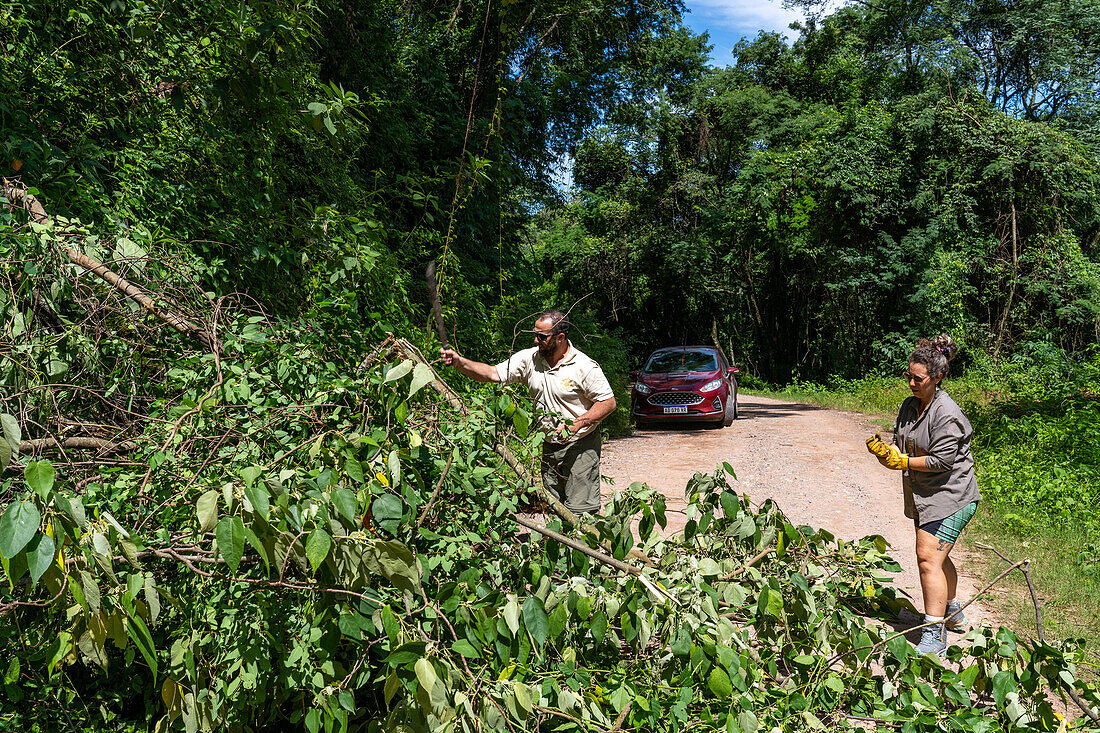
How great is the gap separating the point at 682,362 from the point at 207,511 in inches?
517

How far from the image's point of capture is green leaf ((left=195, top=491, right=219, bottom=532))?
1.67 meters

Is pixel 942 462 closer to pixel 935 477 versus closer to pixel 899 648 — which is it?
pixel 935 477

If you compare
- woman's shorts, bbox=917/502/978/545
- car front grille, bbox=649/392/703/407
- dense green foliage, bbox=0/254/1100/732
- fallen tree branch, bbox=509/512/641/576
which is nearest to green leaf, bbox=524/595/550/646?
dense green foliage, bbox=0/254/1100/732

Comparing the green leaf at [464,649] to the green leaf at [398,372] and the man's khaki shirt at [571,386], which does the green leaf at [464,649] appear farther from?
the man's khaki shirt at [571,386]

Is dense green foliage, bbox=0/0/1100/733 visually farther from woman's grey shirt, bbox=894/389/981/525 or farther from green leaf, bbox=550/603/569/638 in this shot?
woman's grey shirt, bbox=894/389/981/525

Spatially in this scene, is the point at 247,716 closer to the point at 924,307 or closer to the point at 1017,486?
the point at 1017,486

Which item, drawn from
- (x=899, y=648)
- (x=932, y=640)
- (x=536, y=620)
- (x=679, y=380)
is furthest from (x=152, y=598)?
(x=679, y=380)

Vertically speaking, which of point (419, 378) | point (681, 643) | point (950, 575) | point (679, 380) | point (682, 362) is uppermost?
point (419, 378)

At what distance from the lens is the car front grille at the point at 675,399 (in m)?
13.5

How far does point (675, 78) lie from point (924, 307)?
10.6 m

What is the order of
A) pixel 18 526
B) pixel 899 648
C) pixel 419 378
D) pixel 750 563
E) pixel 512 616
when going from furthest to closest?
pixel 750 563
pixel 899 648
pixel 512 616
pixel 419 378
pixel 18 526

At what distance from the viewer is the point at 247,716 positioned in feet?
8.59

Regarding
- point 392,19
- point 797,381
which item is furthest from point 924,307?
point 392,19

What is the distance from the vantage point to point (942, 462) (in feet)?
13.3
